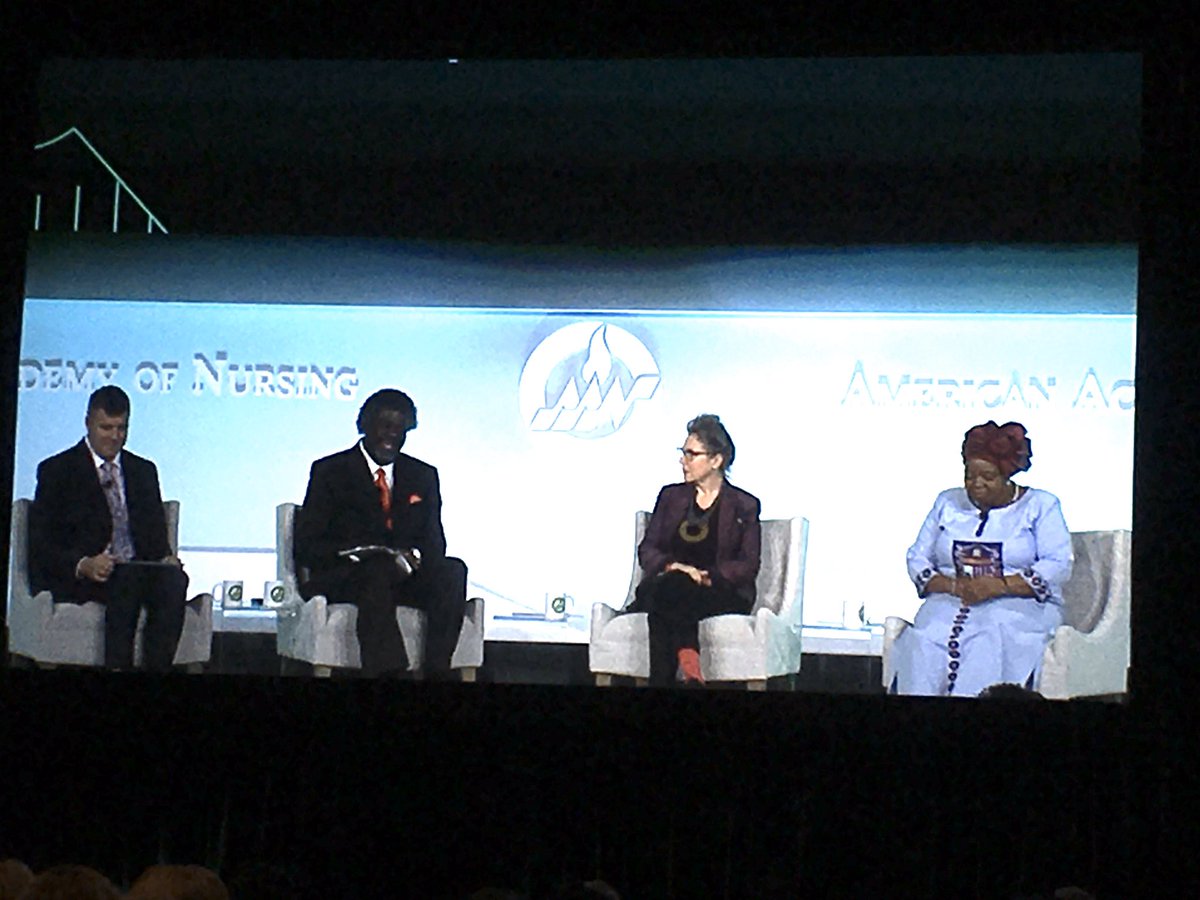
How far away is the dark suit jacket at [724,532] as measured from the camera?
4.03 metres

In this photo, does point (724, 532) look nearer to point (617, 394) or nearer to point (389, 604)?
point (617, 394)

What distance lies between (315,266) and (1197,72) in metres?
2.19

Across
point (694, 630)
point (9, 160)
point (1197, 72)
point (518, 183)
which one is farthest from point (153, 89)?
point (1197, 72)

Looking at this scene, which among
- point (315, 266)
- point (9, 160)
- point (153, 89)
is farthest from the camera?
point (315, 266)

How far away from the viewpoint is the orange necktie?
3977mm

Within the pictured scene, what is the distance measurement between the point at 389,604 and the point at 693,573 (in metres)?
0.80

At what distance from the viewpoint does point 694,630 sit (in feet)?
13.2

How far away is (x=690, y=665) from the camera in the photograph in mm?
3957

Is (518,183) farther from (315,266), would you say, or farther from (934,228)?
(934,228)

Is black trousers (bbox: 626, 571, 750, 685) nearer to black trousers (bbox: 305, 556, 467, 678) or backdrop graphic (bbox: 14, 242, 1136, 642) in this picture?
backdrop graphic (bbox: 14, 242, 1136, 642)

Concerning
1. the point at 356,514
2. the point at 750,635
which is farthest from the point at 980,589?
the point at 356,514

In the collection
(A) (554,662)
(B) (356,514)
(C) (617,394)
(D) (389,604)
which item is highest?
(C) (617,394)

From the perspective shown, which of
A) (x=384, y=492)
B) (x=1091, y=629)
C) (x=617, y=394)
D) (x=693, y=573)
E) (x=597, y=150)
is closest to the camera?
(x=1091, y=629)

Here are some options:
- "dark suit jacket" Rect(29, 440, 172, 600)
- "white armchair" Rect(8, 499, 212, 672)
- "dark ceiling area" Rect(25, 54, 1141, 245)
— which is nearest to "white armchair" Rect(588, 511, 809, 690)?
"dark ceiling area" Rect(25, 54, 1141, 245)
